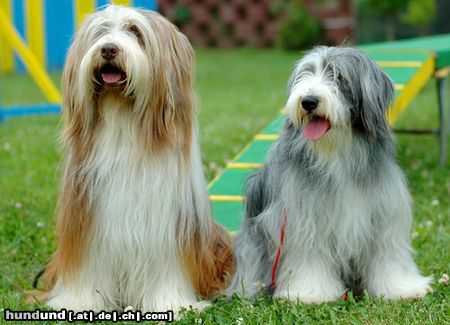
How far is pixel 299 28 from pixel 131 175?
15.2m

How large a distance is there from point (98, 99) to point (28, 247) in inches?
70.2

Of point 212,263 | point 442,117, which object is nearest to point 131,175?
point 212,263

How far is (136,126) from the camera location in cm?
389

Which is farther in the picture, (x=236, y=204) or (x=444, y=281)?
(x=236, y=204)

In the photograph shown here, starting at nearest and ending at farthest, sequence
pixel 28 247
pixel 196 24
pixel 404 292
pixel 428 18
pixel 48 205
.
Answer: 1. pixel 404 292
2. pixel 28 247
3. pixel 48 205
4. pixel 428 18
5. pixel 196 24

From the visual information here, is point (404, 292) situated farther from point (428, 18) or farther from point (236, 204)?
point (428, 18)

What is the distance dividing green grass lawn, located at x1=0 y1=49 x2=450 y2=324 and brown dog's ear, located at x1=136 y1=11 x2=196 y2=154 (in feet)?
2.99

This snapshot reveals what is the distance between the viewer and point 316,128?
3.78 meters

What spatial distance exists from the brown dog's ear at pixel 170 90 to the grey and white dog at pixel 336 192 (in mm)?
514

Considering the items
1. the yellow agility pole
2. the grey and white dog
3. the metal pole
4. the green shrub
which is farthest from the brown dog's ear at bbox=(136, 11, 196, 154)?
the green shrub

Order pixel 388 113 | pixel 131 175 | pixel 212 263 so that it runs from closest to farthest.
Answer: pixel 131 175 → pixel 212 263 → pixel 388 113

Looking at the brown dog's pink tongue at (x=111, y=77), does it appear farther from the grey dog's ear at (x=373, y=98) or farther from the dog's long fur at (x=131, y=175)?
the grey dog's ear at (x=373, y=98)

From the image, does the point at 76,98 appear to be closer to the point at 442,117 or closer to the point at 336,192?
the point at 336,192

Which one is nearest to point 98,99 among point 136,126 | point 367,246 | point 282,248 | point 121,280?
point 136,126
